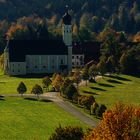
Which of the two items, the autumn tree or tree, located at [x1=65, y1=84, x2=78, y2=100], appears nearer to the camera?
tree, located at [x1=65, y1=84, x2=78, y2=100]

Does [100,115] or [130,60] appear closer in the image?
[100,115]

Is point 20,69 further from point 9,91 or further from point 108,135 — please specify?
point 108,135

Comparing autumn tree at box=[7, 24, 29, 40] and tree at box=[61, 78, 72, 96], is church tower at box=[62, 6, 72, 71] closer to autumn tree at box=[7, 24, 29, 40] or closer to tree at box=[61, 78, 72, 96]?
autumn tree at box=[7, 24, 29, 40]

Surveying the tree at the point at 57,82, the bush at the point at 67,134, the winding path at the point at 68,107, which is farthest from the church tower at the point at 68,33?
the bush at the point at 67,134

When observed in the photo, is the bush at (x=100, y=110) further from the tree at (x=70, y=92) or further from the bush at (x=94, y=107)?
the tree at (x=70, y=92)

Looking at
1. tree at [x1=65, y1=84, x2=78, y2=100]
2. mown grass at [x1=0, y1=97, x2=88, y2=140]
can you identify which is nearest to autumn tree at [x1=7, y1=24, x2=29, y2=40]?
mown grass at [x1=0, y1=97, x2=88, y2=140]

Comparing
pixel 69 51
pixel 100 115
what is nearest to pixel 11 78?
pixel 69 51
